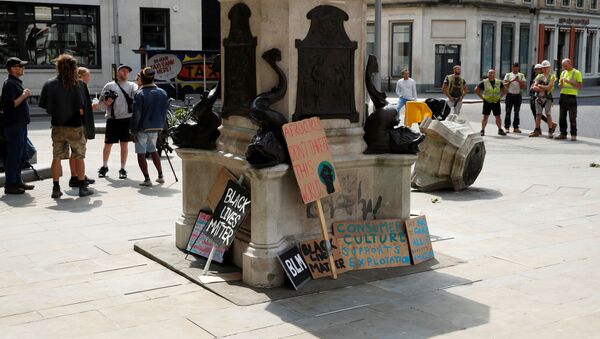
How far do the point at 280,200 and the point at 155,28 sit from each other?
28.0 metres

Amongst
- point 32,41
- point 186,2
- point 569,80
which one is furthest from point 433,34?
point 569,80

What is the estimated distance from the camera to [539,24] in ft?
161

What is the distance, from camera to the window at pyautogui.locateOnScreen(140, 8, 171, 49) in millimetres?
33000

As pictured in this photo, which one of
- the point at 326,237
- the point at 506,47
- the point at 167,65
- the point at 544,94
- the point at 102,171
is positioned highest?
the point at 506,47

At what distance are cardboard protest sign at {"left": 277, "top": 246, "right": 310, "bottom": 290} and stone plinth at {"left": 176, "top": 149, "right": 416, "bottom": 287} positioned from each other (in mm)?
82

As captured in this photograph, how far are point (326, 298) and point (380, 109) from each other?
6.38 feet

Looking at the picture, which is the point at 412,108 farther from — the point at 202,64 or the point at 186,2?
the point at 186,2

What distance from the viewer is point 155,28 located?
33.2 metres

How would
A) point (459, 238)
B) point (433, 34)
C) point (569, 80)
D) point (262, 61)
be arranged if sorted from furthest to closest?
point (433, 34), point (569, 80), point (459, 238), point (262, 61)

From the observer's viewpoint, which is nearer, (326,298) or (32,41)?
(326,298)

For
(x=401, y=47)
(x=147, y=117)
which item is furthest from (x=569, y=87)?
(x=401, y=47)

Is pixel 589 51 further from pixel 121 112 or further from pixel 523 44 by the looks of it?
pixel 121 112

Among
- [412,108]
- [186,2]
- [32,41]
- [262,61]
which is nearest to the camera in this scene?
[262,61]

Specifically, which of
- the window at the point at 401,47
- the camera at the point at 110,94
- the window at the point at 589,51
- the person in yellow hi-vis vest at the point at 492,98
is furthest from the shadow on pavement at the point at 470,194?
the window at the point at 589,51
